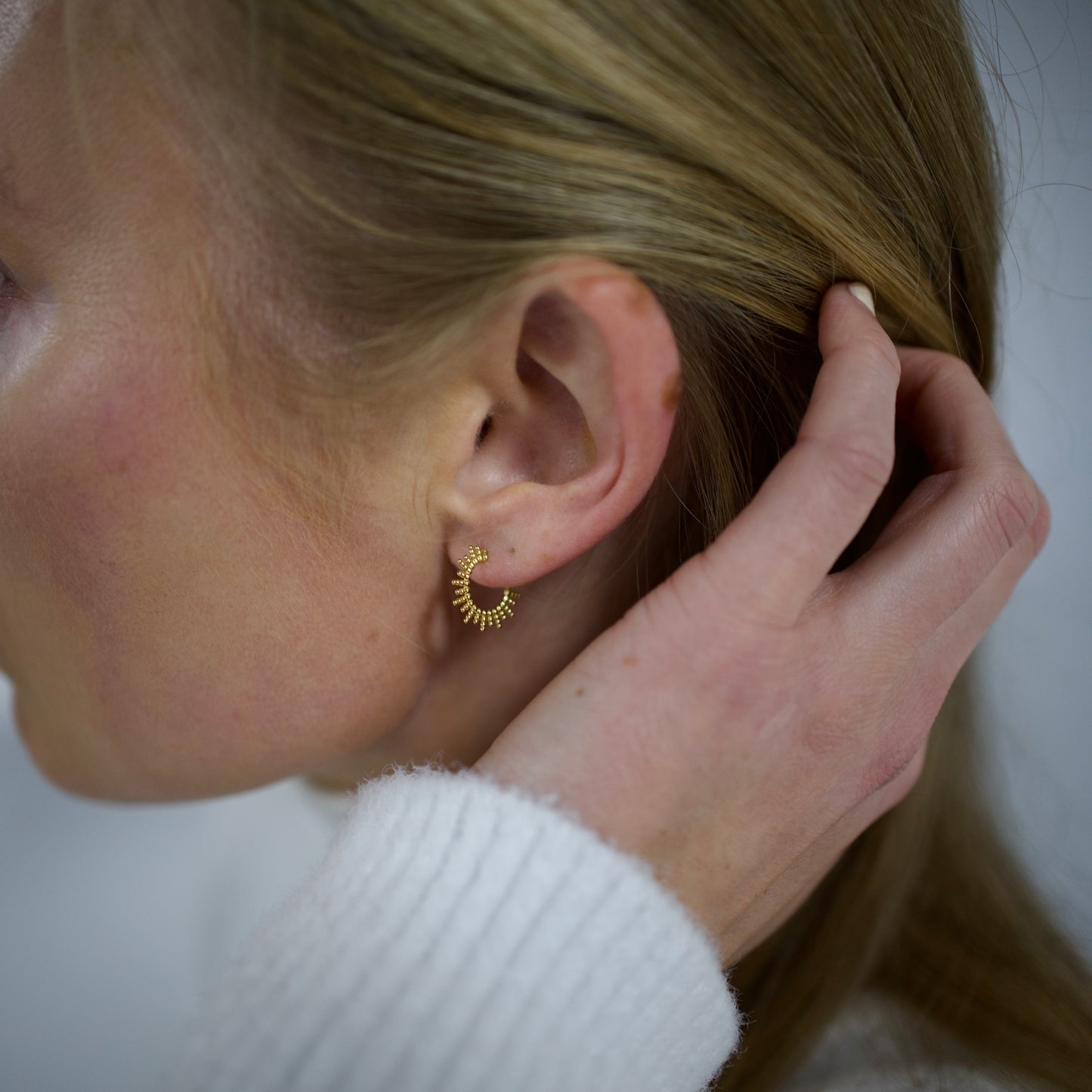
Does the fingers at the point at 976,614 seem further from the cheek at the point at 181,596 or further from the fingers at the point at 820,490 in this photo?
the cheek at the point at 181,596

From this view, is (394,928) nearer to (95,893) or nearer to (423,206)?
(423,206)

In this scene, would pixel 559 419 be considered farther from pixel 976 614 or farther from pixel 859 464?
pixel 976 614

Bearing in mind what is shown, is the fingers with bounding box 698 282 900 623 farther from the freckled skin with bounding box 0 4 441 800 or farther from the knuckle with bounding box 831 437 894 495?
the freckled skin with bounding box 0 4 441 800

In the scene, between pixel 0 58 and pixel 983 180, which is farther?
pixel 983 180

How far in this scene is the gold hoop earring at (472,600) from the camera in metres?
0.71

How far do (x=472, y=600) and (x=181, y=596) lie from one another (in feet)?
0.76

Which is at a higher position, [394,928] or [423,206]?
[423,206]

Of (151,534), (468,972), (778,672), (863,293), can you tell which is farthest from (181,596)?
(863,293)

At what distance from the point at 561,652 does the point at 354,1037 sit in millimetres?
344

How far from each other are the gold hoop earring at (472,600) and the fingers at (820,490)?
17cm

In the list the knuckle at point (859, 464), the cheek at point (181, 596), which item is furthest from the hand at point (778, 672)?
the cheek at point (181, 596)

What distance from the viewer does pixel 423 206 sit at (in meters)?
0.61

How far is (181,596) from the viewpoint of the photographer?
29.0 inches

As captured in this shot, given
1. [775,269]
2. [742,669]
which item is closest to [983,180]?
[775,269]
